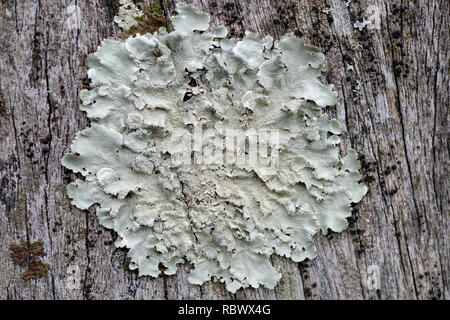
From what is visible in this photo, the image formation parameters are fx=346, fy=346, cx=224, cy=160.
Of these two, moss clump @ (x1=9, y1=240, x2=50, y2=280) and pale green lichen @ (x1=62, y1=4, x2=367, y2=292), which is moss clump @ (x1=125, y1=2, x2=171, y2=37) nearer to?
pale green lichen @ (x1=62, y1=4, x2=367, y2=292)

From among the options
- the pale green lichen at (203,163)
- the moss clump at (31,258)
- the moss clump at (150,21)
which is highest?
the moss clump at (150,21)

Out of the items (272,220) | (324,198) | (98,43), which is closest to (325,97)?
(324,198)

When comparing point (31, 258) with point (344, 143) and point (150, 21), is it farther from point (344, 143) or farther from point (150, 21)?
point (344, 143)

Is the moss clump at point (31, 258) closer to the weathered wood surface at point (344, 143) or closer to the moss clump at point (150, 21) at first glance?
the weathered wood surface at point (344, 143)

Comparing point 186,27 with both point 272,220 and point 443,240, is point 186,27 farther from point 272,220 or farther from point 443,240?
point 443,240

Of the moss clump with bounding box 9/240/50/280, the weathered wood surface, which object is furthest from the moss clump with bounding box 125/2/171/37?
the moss clump with bounding box 9/240/50/280

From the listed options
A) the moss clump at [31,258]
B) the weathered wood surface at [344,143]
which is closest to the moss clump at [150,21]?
the weathered wood surface at [344,143]
